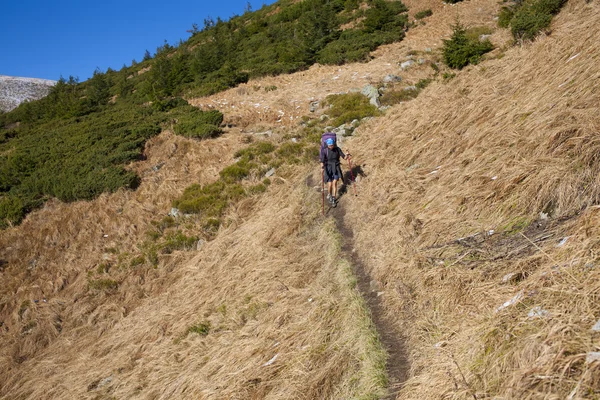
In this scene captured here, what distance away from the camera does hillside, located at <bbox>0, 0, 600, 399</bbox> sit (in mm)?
3666

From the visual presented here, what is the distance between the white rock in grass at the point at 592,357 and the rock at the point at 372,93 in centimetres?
1512

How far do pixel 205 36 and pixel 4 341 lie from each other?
123 feet

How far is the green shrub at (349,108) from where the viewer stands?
1645cm

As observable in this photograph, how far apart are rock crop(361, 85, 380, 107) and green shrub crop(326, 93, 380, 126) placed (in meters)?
0.17

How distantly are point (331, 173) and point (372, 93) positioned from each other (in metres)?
9.01

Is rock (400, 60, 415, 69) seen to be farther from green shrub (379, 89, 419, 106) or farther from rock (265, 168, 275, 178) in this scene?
rock (265, 168, 275, 178)

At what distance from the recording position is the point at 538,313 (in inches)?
130

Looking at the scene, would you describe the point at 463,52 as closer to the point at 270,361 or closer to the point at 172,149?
the point at 172,149

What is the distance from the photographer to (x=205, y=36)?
42.4 meters

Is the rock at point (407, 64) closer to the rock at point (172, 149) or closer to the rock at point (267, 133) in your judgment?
the rock at point (267, 133)

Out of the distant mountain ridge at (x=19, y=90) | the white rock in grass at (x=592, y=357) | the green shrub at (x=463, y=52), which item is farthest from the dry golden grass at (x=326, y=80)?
the distant mountain ridge at (x=19, y=90)

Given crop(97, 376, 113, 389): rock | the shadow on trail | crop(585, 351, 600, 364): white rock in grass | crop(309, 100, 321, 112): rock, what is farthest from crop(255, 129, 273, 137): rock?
crop(585, 351, 600, 364): white rock in grass

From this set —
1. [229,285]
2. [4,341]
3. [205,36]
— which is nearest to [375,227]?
[229,285]

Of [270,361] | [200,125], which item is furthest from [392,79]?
[270,361]
